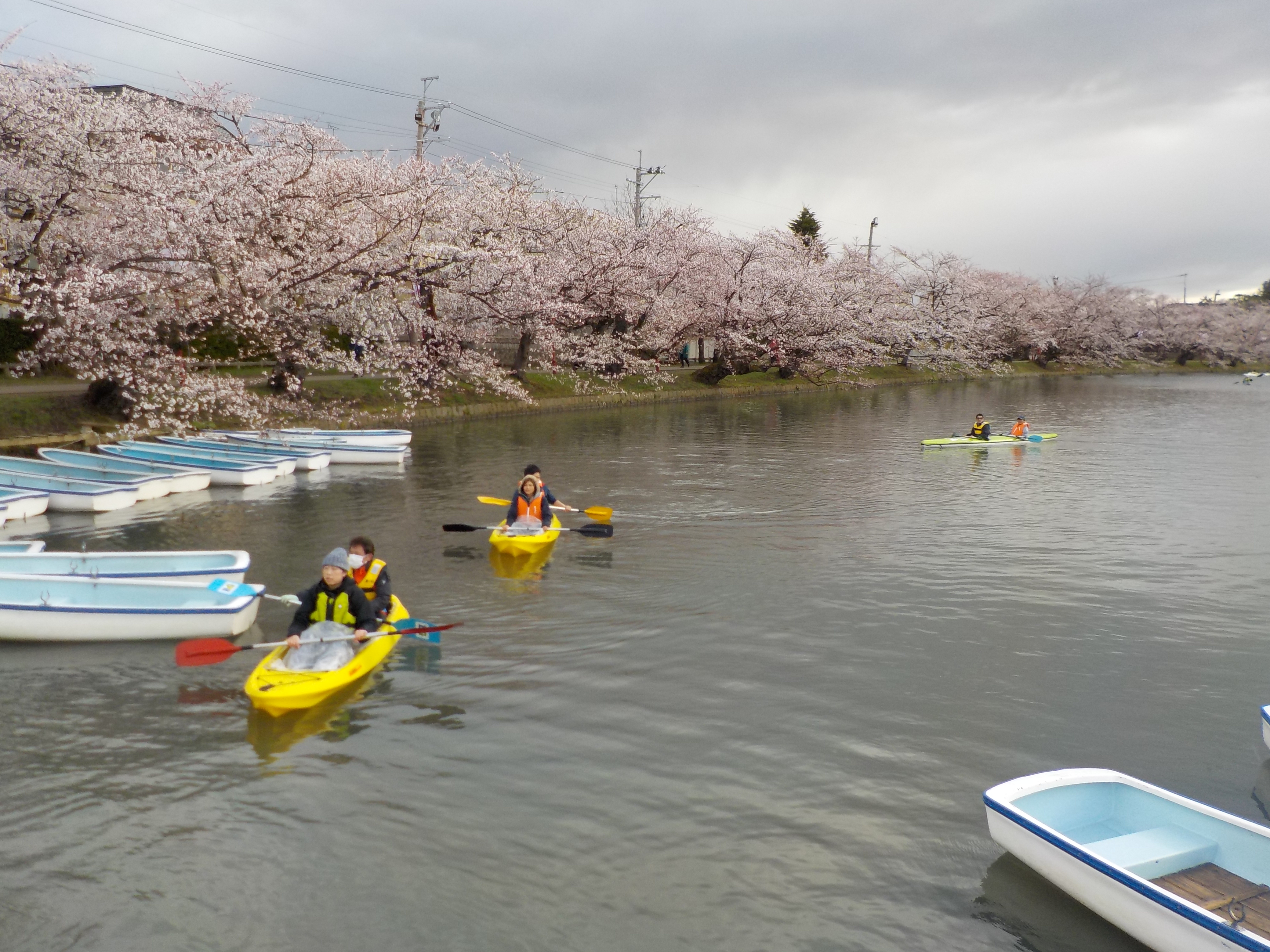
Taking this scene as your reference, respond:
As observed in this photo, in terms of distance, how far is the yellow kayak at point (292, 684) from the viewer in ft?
30.8

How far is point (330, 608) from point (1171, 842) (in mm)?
8078

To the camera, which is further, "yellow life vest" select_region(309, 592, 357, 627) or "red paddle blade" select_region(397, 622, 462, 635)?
"red paddle blade" select_region(397, 622, 462, 635)

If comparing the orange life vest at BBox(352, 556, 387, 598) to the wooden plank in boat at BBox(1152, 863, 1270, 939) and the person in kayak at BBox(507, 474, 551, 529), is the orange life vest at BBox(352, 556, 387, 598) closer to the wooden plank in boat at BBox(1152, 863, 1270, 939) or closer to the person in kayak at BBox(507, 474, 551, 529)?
the person in kayak at BBox(507, 474, 551, 529)

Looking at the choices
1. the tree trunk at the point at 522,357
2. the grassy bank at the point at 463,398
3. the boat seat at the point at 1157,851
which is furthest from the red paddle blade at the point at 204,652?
the tree trunk at the point at 522,357

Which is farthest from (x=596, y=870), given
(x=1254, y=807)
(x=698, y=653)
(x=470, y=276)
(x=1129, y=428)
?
(x=1129, y=428)

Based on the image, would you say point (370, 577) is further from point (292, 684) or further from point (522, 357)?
point (522, 357)

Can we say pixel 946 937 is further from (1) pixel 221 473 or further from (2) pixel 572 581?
(1) pixel 221 473

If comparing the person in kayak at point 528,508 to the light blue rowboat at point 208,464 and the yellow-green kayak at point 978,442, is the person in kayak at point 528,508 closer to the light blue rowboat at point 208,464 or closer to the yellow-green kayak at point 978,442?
the light blue rowboat at point 208,464

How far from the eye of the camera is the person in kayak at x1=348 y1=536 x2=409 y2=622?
1130 centimetres

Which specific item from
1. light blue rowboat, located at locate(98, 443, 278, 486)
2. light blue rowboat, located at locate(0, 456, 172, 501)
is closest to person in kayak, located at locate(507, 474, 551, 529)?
light blue rowboat, located at locate(0, 456, 172, 501)

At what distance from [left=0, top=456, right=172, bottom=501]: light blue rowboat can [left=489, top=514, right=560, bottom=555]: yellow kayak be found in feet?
30.2

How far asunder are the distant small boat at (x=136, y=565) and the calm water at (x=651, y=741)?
3.43 ft

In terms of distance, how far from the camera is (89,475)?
70.0 feet

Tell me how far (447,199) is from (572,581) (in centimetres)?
2425
